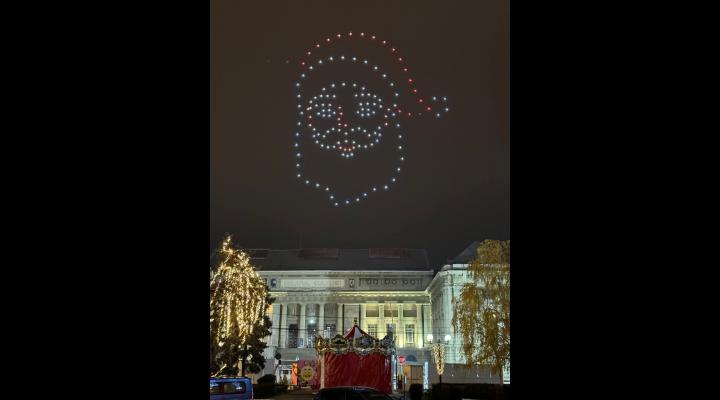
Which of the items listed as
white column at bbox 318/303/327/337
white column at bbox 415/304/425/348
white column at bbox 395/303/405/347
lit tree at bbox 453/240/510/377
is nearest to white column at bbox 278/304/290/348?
white column at bbox 318/303/327/337

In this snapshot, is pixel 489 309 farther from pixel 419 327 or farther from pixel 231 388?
pixel 419 327

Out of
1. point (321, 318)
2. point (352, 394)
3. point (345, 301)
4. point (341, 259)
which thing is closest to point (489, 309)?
point (352, 394)

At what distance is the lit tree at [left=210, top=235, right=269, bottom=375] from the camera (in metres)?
32.7

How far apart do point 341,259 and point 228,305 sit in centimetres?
5097

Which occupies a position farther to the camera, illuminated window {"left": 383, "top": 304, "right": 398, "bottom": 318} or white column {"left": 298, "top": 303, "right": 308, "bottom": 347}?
illuminated window {"left": 383, "top": 304, "right": 398, "bottom": 318}

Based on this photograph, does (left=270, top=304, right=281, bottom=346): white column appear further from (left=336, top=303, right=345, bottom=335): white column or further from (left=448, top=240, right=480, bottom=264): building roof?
(left=448, top=240, right=480, bottom=264): building roof

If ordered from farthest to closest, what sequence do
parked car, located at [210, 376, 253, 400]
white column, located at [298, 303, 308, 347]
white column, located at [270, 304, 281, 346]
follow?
white column, located at [298, 303, 308, 347] < white column, located at [270, 304, 281, 346] < parked car, located at [210, 376, 253, 400]

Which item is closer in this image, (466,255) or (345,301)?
(466,255)

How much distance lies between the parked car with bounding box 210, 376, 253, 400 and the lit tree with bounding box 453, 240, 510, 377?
15510mm

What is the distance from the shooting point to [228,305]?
3316 cm
